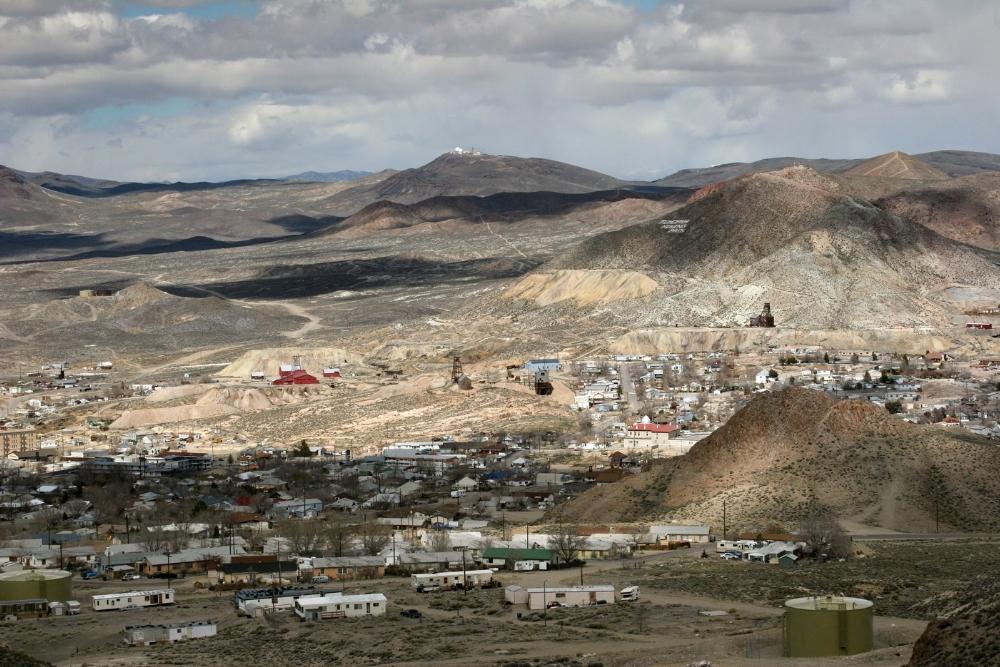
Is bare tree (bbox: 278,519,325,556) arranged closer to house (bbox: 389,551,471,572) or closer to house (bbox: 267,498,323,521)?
house (bbox: 389,551,471,572)

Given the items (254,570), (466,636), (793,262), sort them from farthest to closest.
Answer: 1. (793,262)
2. (254,570)
3. (466,636)

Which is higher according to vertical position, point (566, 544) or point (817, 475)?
point (817, 475)

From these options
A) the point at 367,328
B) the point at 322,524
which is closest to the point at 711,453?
the point at 322,524

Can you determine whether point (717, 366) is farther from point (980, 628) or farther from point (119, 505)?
point (980, 628)

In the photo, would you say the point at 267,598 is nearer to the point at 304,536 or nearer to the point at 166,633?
the point at 166,633

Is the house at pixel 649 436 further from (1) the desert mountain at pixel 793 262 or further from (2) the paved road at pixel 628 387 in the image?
(1) the desert mountain at pixel 793 262

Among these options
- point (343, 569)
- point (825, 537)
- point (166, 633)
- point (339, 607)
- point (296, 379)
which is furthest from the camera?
point (296, 379)

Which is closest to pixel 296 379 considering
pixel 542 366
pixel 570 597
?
pixel 542 366

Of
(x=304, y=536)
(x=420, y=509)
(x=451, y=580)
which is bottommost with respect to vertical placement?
(x=451, y=580)
